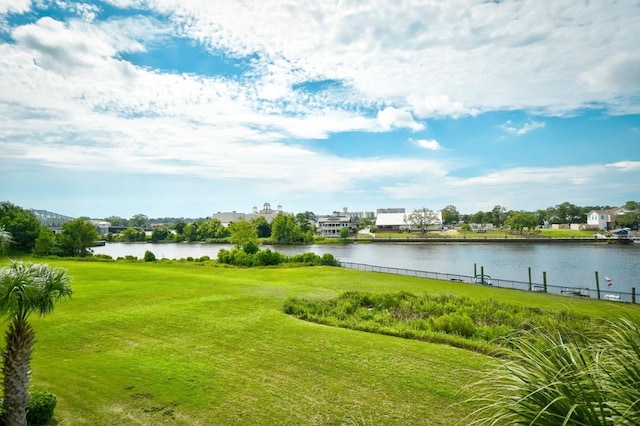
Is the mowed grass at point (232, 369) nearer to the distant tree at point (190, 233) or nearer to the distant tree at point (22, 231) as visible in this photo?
the distant tree at point (22, 231)

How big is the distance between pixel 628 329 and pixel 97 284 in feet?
93.1

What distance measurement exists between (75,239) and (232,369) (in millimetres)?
53597

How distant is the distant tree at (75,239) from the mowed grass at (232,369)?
40.7 meters

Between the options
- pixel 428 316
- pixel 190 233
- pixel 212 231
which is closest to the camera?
pixel 428 316

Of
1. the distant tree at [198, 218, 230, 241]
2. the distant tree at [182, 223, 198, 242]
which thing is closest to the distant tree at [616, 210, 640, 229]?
the distant tree at [198, 218, 230, 241]

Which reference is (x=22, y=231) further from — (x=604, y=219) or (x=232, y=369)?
(x=604, y=219)

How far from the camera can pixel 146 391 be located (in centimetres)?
981

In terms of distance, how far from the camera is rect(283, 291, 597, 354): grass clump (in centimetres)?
1492

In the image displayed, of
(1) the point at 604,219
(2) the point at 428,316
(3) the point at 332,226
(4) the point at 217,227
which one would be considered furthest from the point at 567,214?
(2) the point at 428,316

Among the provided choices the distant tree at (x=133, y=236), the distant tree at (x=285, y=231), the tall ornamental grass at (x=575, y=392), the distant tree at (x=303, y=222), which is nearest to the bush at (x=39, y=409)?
the tall ornamental grass at (x=575, y=392)

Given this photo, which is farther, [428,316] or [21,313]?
[428,316]

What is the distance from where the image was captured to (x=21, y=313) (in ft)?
23.1

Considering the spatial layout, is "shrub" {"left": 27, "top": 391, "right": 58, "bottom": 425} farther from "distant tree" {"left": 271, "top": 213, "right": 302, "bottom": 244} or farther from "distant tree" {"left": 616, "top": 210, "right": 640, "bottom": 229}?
"distant tree" {"left": 616, "top": 210, "right": 640, "bottom": 229}

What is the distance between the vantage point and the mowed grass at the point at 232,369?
29.0 ft
